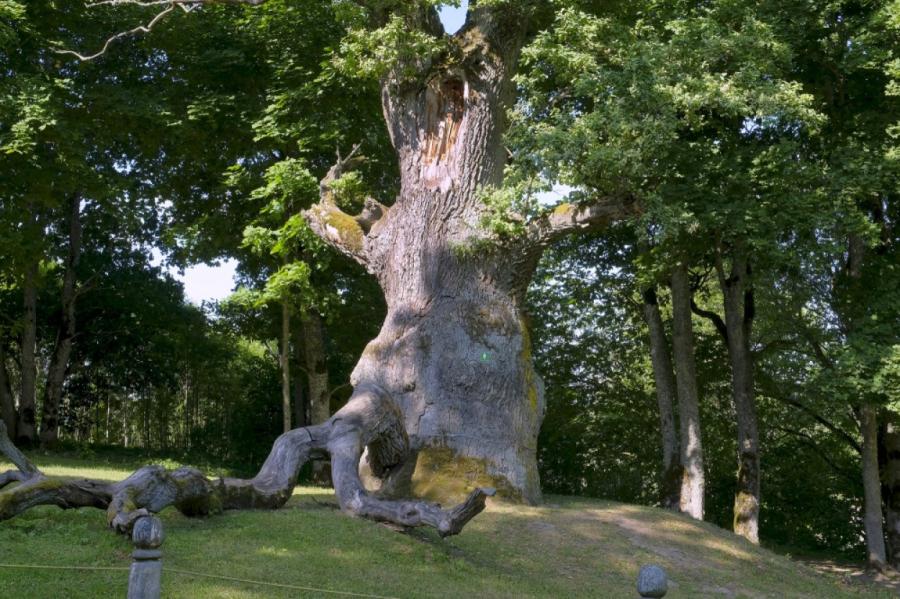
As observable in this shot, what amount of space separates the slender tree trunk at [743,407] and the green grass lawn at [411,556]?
4.80m

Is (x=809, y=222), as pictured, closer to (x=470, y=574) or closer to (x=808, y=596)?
(x=808, y=596)

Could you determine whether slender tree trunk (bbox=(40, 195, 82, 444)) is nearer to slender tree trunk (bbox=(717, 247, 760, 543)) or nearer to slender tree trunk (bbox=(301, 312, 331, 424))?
slender tree trunk (bbox=(301, 312, 331, 424))

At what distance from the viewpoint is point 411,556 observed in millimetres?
9609

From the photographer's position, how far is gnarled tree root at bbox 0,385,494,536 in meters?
8.76

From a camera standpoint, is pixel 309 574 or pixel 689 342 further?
pixel 689 342

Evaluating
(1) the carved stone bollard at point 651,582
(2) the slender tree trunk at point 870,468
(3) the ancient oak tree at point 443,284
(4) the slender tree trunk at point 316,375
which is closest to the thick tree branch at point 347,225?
(3) the ancient oak tree at point 443,284

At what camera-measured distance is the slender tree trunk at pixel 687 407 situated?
731 inches

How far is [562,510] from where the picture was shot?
43.7 ft

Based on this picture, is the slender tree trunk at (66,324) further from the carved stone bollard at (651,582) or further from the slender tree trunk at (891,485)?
the carved stone bollard at (651,582)

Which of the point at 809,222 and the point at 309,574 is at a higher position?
the point at 809,222

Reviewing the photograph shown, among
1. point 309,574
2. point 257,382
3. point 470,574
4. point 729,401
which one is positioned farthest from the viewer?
point 257,382

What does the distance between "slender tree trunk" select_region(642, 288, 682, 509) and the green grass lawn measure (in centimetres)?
560

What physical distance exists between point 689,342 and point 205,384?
19878 mm

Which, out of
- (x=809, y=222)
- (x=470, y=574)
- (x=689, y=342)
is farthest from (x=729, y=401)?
(x=470, y=574)
